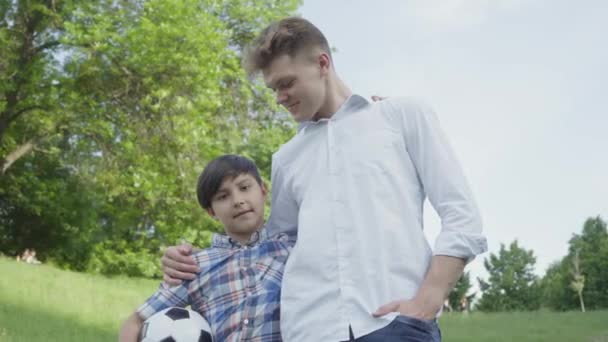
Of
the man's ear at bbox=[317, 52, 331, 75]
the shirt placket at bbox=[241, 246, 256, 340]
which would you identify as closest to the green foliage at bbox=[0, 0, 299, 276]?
the shirt placket at bbox=[241, 246, 256, 340]

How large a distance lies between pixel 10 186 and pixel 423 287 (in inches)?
863

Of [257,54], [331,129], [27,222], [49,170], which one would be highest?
[49,170]

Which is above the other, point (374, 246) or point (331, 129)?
point (331, 129)

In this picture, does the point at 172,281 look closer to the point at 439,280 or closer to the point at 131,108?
the point at 439,280

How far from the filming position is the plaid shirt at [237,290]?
2.86 m

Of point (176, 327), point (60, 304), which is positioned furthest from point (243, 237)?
point (60, 304)

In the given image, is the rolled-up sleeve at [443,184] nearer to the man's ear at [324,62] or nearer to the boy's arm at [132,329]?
the man's ear at [324,62]

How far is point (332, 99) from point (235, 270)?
35.6 inches

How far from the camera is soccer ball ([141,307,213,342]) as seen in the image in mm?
2977

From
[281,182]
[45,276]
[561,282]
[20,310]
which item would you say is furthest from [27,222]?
[561,282]

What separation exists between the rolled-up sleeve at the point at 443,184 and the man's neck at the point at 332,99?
0.27m

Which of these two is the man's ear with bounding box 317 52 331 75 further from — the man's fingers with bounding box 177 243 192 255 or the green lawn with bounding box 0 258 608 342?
the green lawn with bounding box 0 258 608 342

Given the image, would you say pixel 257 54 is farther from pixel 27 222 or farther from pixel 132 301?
pixel 27 222

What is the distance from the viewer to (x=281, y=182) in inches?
116
